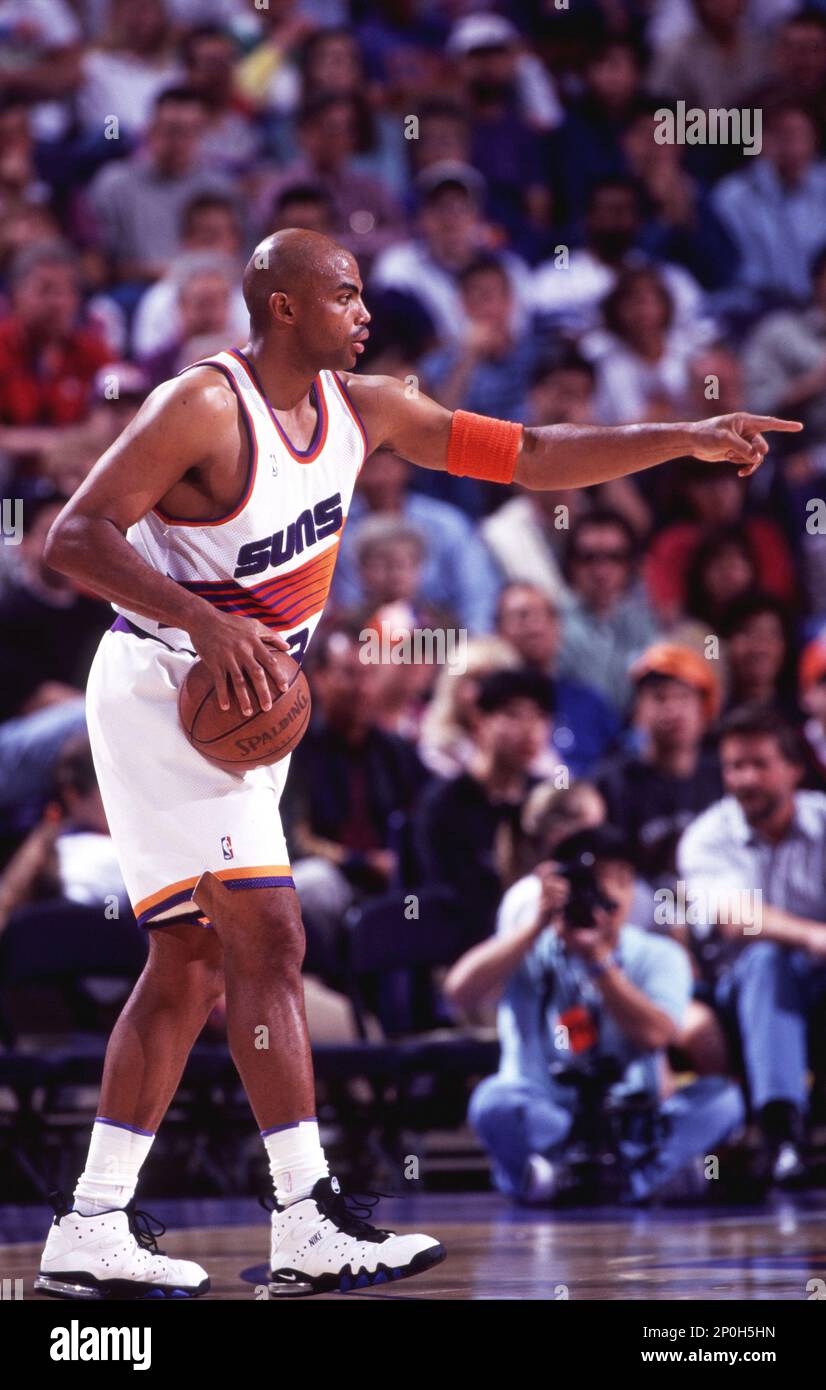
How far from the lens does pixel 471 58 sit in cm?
1134

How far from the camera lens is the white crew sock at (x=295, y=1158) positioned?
3789 millimetres

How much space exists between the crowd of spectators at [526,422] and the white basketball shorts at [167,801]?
2.51m

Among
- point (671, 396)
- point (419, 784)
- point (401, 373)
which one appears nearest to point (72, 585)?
point (419, 784)

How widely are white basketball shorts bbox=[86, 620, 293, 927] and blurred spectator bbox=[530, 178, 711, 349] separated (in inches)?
269

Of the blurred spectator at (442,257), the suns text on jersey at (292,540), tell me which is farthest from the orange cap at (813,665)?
the suns text on jersey at (292,540)

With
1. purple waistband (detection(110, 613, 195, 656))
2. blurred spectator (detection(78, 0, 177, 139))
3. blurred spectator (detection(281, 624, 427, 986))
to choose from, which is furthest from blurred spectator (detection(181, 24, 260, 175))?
purple waistband (detection(110, 613, 195, 656))

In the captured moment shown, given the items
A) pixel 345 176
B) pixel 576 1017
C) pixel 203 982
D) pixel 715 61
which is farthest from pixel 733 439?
pixel 715 61

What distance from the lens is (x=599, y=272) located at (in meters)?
10.6

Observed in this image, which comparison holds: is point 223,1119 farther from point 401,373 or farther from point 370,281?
point 370,281

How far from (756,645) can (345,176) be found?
3899 mm

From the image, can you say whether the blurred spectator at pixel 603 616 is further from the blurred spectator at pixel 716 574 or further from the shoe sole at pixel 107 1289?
the shoe sole at pixel 107 1289

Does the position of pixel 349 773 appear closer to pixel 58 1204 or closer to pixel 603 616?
pixel 603 616

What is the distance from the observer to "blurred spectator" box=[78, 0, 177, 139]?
10.9 meters

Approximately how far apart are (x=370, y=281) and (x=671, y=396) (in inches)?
65.0
